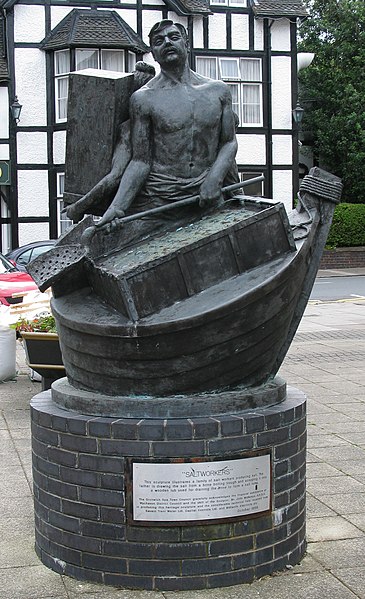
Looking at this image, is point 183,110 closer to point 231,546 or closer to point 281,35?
point 231,546

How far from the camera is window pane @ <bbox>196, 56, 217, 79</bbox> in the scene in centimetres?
2609

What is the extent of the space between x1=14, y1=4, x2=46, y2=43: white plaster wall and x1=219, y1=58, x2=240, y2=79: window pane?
17.3 ft

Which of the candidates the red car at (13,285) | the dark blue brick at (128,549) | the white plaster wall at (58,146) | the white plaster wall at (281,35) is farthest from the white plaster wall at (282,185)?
the dark blue brick at (128,549)

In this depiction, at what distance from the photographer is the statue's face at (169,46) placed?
4.67 metres

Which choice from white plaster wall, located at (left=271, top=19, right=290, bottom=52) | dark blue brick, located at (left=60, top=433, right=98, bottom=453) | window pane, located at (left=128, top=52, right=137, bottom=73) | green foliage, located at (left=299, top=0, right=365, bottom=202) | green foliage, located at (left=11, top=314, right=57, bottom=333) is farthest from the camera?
green foliage, located at (left=299, top=0, right=365, bottom=202)

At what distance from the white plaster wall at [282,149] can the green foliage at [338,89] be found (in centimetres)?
458

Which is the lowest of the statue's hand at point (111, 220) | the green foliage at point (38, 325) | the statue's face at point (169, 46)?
the green foliage at point (38, 325)

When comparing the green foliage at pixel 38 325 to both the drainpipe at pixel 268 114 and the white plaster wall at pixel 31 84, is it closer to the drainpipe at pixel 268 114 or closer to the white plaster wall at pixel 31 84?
the white plaster wall at pixel 31 84

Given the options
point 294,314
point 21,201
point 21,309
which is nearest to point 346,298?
point 21,201

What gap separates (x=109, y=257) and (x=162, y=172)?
0.54 metres

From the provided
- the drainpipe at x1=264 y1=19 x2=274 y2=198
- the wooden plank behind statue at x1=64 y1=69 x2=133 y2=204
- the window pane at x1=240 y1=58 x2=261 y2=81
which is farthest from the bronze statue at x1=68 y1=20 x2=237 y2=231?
the window pane at x1=240 y1=58 x2=261 y2=81

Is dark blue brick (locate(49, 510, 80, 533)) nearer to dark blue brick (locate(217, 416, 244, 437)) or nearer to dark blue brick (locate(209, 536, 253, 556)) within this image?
dark blue brick (locate(209, 536, 253, 556))

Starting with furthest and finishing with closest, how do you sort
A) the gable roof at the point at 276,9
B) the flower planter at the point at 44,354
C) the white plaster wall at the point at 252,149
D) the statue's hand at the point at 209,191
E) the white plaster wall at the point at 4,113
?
the white plaster wall at the point at 252,149
the gable roof at the point at 276,9
the white plaster wall at the point at 4,113
the flower planter at the point at 44,354
the statue's hand at the point at 209,191

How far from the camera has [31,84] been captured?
24734 mm
